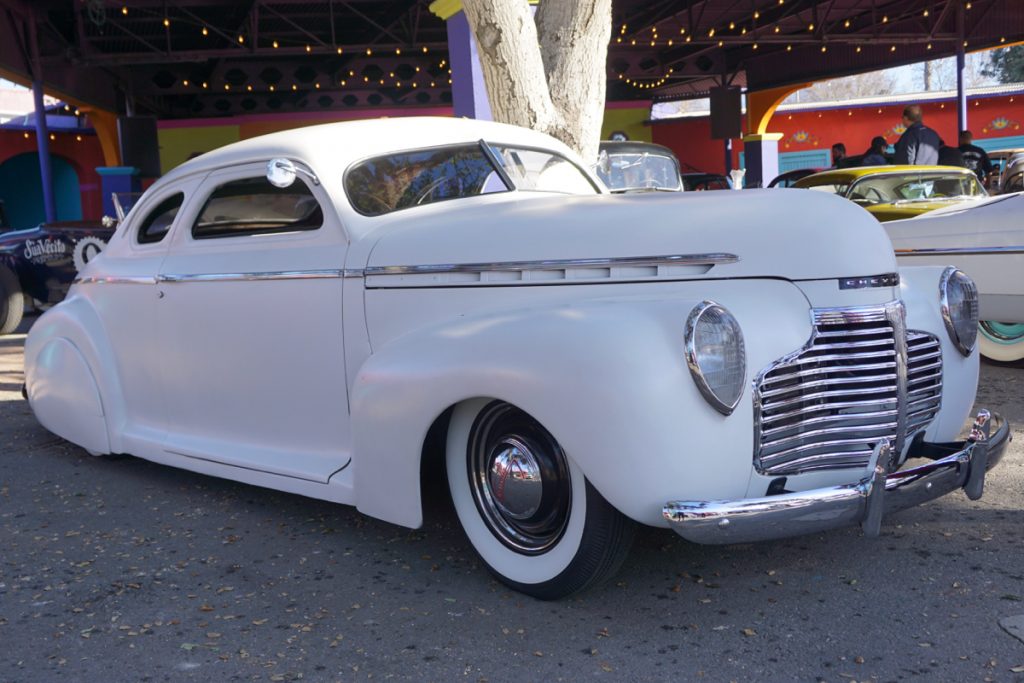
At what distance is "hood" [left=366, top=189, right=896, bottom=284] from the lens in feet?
9.05

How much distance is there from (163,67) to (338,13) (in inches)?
277

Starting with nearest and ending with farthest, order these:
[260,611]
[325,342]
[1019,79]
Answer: [260,611]
[325,342]
[1019,79]

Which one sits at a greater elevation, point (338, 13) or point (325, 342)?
point (338, 13)

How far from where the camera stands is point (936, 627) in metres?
2.62

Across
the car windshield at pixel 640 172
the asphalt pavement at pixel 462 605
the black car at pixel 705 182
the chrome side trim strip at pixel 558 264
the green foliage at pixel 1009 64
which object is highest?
the green foliage at pixel 1009 64

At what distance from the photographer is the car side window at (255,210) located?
3.70 m

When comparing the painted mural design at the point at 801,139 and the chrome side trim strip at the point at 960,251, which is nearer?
the chrome side trim strip at the point at 960,251

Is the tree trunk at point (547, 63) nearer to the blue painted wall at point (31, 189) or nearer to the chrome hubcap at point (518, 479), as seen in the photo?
the chrome hubcap at point (518, 479)

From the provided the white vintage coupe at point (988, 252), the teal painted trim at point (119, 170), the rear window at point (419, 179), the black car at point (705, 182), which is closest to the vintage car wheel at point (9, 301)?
the rear window at point (419, 179)

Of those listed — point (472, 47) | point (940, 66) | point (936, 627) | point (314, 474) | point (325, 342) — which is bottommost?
point (936, 627)

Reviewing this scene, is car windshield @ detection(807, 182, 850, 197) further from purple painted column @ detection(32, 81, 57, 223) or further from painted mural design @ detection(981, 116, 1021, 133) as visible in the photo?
painted mural design @ detection(981, 116, 1021, 133)

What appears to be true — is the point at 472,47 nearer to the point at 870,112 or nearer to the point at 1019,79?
the point at 870,112

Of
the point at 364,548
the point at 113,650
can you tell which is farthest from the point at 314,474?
the point at 113,650

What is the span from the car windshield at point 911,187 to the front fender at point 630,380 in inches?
260
